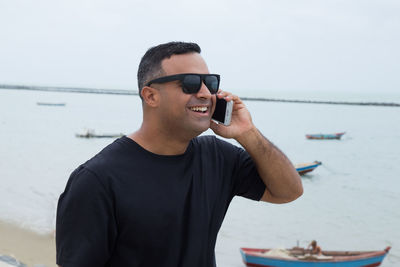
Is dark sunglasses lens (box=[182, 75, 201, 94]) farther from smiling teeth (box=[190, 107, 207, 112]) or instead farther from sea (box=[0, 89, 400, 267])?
sea (box=[0, 89, 400, 267])

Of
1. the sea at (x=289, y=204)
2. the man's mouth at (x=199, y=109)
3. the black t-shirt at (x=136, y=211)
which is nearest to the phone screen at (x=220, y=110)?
the man's mouth at (x=199, y=109)

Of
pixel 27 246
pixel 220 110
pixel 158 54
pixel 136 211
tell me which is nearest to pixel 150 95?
pixel 158 54

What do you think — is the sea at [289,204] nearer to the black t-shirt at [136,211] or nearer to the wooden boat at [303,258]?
the wooden boat at [303,258]

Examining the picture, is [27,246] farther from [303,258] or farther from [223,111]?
[223,111]

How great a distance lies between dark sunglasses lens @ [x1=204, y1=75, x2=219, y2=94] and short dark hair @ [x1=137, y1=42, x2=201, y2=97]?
0.40ft

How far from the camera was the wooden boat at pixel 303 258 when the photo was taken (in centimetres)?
1034

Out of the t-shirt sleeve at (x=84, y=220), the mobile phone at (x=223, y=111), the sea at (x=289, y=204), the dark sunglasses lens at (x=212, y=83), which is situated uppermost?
the dark sunglasses lens at (x=212, y=83)

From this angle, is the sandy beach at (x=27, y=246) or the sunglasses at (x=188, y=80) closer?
the sunglasses at (x=188, y=80)

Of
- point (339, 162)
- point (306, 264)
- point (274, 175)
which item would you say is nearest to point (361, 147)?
point (339, 162)

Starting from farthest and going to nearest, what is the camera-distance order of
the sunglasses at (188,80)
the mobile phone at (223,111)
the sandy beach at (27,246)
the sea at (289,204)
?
the sea at (289,204) < the sandy beach at (27,246) < the mobile phone at (223,111) < the sunglasses at (188,80)

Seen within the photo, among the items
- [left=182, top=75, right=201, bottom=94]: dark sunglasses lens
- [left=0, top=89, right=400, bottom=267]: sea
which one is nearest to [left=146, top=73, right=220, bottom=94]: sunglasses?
[left=182, top=75, right=201, bottom=94]: dark sunglasses lens

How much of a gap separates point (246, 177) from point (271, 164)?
5.9 inches

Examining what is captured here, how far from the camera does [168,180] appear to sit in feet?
5.37

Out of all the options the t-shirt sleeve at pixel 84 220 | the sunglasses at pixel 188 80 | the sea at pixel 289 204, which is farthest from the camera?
the sea at pixel 289 204
